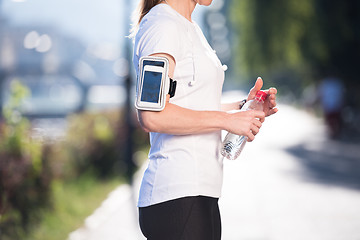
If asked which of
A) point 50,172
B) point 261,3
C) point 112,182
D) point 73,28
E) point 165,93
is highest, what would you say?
point 261,3

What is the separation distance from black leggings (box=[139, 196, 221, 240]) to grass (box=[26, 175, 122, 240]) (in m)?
4.54

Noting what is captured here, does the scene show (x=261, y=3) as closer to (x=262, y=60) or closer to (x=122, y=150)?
(x=262, y=60)

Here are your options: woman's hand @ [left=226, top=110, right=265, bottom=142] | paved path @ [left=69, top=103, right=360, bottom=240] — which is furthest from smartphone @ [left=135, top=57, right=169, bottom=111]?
paved path @ [left=69, top=103, right=360, bottom=240]

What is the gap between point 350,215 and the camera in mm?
8148

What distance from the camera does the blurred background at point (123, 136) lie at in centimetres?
701

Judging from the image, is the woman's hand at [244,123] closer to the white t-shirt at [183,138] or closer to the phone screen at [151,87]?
the white t-shirt at [183,138]

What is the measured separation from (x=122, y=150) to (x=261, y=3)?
12330 mm

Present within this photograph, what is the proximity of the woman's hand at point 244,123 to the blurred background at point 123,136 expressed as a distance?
0.64 metres

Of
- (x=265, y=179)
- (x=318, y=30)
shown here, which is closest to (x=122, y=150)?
(x=265, y=179)

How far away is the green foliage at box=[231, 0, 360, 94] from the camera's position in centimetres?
2291

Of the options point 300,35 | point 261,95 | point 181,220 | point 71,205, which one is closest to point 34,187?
point 71,205

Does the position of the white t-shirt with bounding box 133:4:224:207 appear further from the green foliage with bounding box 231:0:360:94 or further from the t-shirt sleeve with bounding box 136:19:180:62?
the green foliage with bounding box 231:0:360:94

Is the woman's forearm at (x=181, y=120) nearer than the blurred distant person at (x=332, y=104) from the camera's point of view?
Yes

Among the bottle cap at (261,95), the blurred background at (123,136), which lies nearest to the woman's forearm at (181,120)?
the bottle cap at (261,95)
